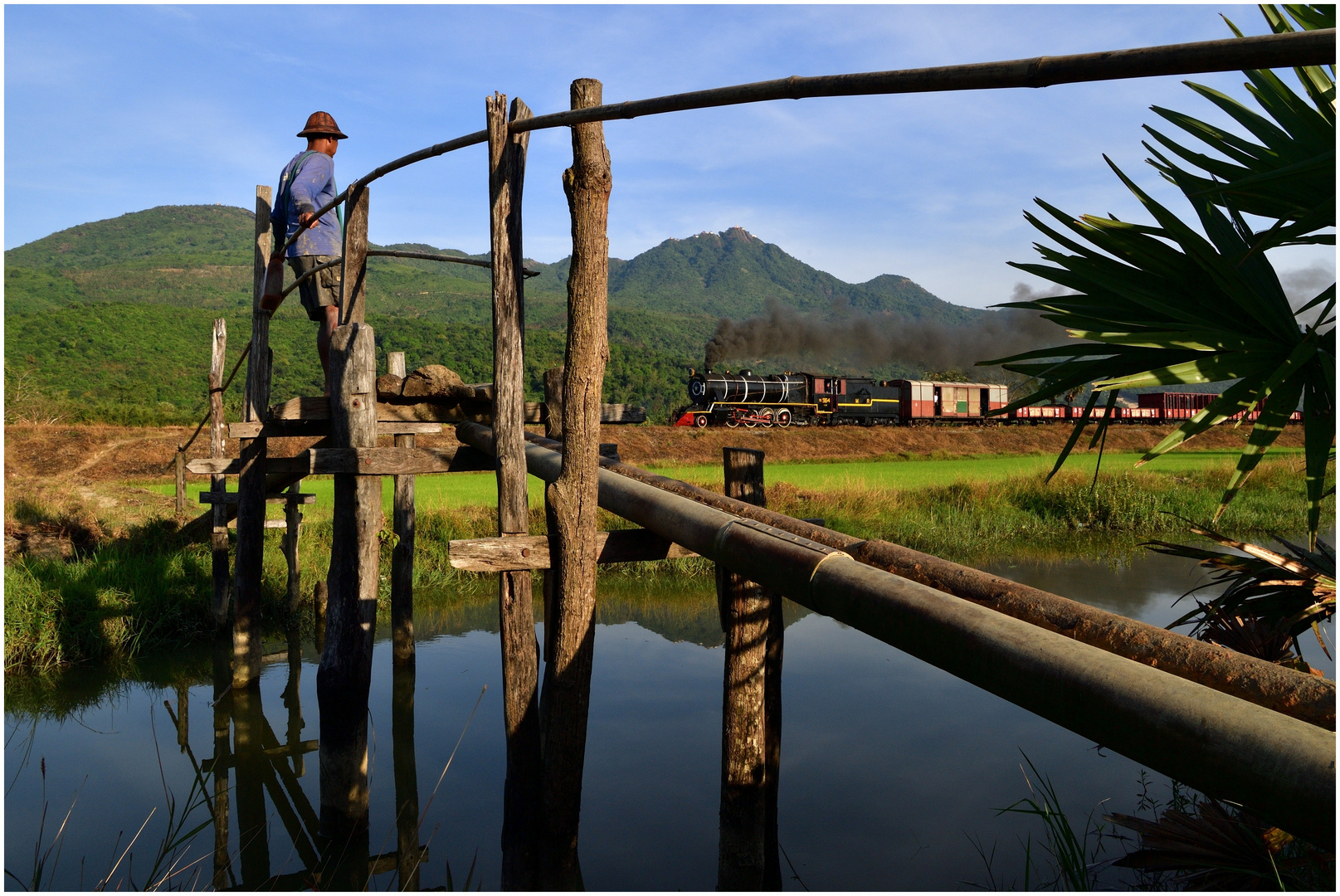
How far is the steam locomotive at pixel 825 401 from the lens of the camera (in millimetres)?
28141

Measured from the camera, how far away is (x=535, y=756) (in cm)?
403

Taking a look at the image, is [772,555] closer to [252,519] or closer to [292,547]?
[252,519]

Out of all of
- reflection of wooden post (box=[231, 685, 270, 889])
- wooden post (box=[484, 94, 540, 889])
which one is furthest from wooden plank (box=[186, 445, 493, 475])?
reflection of wooden post (box=[231, 685, 270, 889])

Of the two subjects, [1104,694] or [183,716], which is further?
[183,716]

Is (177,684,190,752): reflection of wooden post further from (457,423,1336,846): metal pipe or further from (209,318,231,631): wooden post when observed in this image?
(457,423,1336,846): metal pipe

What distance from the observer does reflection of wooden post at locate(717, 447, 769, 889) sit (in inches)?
154

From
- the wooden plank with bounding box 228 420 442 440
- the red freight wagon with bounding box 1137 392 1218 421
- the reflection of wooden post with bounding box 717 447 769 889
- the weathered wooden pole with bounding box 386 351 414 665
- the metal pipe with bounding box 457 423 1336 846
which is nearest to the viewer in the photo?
the metal pipe with bounding box 457 423 1336 846

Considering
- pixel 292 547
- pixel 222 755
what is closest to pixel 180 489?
pixel 292 547

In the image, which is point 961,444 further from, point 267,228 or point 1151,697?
point 1151,697

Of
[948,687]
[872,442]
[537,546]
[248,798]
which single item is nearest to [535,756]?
[537,546]

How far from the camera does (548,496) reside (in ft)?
12.5

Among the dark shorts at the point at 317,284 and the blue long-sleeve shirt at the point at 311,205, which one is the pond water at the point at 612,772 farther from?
the blue long-sleeve shirt at the point at 311,205

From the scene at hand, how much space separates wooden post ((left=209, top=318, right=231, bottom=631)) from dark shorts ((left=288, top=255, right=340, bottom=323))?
1956mm

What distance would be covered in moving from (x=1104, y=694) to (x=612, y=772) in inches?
179
